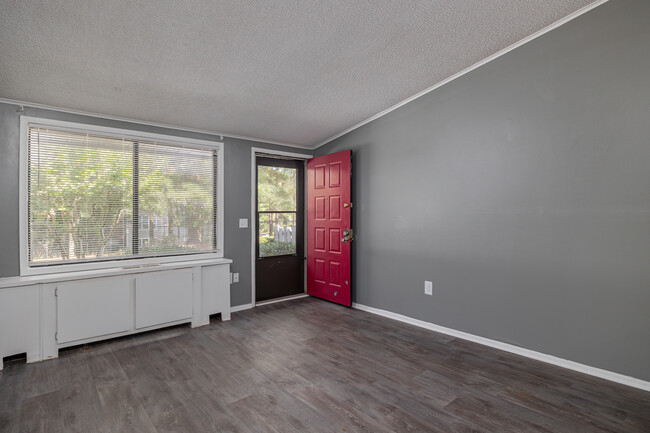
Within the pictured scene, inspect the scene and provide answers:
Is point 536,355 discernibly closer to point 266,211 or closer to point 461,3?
point 461,3

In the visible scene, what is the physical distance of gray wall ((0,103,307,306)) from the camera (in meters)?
2.87

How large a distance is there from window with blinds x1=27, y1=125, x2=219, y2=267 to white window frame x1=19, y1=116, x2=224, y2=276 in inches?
1.5

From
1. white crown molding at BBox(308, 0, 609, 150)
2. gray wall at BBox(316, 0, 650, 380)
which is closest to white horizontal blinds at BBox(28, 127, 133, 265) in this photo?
white crown molding at BBox(308, 0, 609, 150)

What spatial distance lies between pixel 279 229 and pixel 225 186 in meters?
1.07

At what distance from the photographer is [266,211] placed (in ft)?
15.1

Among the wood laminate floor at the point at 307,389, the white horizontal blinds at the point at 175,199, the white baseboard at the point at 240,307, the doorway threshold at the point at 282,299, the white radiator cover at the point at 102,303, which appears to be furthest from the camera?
the doorway threshold at the point at 282,299

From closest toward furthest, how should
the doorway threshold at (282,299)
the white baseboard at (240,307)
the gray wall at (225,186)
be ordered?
1. the gray wall at (225,186)
2. the white baseboard at (240,307)
3. the doorway threshold at (282,299)

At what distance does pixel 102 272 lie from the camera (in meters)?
3.08

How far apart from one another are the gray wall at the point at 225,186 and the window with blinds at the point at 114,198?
12cm

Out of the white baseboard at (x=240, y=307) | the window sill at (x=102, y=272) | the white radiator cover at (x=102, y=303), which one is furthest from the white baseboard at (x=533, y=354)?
the window sill at (x=102, y=272)

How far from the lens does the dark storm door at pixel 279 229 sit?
14.9 feet

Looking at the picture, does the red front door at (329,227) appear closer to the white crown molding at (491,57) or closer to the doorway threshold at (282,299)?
the doorway threshold at (282,299)

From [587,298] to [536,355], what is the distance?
2.10 feet

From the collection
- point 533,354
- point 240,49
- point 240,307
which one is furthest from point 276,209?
point 533,354
